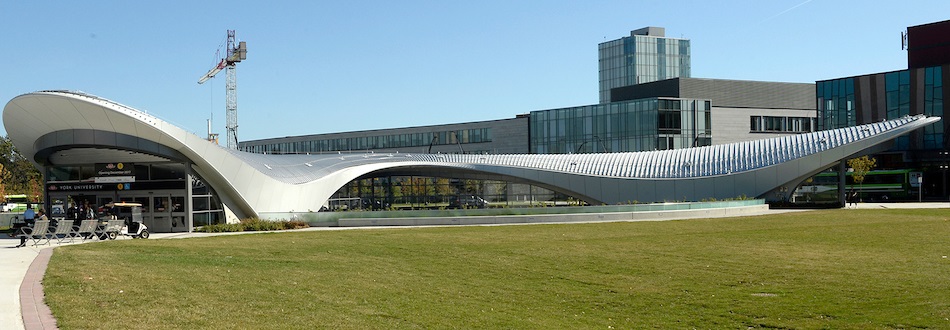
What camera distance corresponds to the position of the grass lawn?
14242 mm

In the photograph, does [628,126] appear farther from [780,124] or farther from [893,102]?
[893,102]

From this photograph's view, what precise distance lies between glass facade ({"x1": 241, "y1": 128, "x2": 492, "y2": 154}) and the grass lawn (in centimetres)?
7360

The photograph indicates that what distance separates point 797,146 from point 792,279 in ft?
142

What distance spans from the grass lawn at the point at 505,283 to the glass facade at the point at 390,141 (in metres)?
73.6

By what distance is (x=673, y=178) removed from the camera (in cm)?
6069

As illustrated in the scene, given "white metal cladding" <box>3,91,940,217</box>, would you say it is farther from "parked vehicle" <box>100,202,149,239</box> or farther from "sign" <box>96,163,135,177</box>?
"parked vehicle" <box>100,202,149,239</box>

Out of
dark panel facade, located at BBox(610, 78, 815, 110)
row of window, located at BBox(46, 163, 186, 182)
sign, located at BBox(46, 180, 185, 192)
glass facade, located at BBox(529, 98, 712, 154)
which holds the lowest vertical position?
sign, located at BBox(46, 180, 185, 192)

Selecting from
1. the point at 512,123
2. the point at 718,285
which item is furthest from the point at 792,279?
the point at 512,123

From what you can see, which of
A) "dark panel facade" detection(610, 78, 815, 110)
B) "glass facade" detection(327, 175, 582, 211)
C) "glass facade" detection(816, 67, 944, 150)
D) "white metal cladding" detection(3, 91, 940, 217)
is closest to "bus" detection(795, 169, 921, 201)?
"glass facade" detection(816, 67, 944, 150)

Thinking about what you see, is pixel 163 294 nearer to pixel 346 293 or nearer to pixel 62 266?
pixel 346 293

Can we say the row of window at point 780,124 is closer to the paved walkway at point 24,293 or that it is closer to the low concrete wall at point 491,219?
the low concrete wall at point 491,219

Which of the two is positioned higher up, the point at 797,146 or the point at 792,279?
the point at 797,146

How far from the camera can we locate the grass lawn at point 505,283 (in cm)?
1424

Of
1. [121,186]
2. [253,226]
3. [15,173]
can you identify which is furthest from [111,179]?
[15,173]
